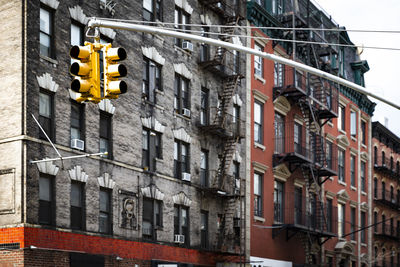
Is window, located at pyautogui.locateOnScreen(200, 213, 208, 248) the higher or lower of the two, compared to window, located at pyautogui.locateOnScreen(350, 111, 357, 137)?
lower

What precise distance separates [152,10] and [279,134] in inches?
531

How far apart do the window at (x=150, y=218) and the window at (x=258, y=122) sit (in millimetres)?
10191

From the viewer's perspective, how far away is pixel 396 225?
63656 mm

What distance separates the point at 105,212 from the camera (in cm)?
2692

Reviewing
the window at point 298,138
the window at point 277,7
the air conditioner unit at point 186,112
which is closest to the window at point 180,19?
the air conditioner unit at point 186,112

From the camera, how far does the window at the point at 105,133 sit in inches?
1067

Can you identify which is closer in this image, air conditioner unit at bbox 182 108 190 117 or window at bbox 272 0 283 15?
air conditioner unit at bbox 182 108 190 117

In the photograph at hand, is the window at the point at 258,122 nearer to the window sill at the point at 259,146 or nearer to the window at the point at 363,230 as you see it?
the window sill at the point at 259,146

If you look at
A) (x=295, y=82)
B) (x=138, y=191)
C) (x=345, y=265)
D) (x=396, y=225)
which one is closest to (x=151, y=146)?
(x=138, y=191)

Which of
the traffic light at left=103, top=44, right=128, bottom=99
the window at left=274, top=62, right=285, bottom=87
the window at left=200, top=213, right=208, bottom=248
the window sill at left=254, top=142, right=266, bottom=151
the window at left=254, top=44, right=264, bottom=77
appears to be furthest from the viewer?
the window at left=274, top=62, right=285, bottom=87

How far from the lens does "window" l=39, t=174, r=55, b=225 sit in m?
23.7

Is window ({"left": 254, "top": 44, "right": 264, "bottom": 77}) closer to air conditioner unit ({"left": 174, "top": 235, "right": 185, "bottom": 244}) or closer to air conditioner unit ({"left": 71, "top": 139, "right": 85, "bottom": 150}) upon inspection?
air conditioner unit ({"left": 174, "top": 235, "right": 185, "bottom": 244})

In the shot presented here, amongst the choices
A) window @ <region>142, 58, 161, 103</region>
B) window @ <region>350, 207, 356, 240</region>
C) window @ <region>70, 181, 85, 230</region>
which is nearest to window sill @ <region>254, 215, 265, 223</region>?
window @ <region>142, 58, 161, 103</region>

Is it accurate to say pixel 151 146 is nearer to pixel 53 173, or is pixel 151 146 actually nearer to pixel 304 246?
pixel 53 173
